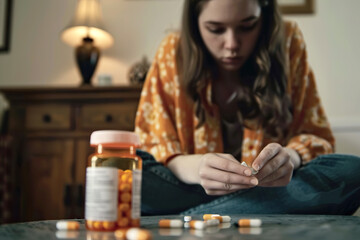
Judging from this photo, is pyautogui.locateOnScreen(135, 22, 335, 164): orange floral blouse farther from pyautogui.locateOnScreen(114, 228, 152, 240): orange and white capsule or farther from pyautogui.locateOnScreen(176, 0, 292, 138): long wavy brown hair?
pyautogui.locateOnScreen(114, 228, 152, 240): orange and white capsule

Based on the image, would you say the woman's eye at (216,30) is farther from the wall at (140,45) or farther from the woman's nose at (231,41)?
the wall at (140,45)

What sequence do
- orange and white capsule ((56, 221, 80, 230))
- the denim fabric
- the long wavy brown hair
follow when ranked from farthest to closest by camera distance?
the long wavy brown hair → the denim fabric → orange and white capsule ((56, 221, 80, 230))

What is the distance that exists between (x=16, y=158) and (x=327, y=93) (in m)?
1.44

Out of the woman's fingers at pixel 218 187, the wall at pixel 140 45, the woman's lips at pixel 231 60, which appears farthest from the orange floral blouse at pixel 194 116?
the wall at pixel 140 45

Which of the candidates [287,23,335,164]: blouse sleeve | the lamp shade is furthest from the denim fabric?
the lamp shade

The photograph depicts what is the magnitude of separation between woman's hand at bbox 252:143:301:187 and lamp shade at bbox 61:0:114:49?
1.32m

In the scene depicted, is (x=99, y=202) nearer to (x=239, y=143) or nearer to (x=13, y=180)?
(x=239, y=143)

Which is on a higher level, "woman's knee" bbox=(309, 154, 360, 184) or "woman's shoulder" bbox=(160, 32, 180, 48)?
"woman's shoulder" bbox=(160, 32, 180, 48)

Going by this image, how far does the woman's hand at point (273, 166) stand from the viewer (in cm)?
65

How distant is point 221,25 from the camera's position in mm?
1004

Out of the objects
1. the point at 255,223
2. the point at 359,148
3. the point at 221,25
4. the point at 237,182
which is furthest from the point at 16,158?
the point at 359,148

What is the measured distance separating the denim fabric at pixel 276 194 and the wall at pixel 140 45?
986 millimetres

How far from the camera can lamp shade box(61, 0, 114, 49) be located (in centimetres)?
180

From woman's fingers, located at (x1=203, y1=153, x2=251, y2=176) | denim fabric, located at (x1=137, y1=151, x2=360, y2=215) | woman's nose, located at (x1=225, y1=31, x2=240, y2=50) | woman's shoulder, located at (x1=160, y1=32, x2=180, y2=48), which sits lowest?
denim fabric, located at (x1=137, y1=151, x2=360, y2=215)
